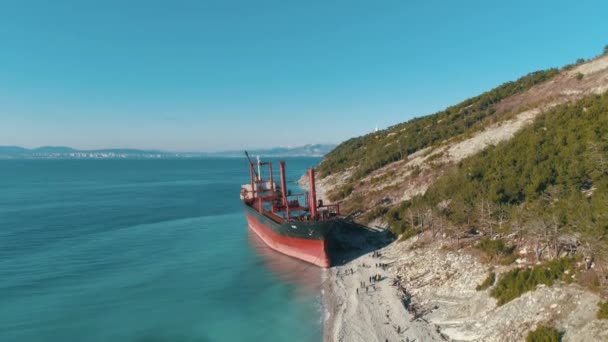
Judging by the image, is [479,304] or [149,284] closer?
[479,304]

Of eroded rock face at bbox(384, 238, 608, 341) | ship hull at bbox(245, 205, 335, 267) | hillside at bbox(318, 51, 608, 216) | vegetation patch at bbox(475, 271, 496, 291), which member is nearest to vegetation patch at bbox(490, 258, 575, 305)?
eroded rock face at bbox(384, 238, 608, 341)

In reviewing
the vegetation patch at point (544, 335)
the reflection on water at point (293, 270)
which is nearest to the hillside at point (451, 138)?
the reflection on water at point (293, 270)

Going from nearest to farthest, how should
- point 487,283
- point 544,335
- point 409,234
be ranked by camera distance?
1. point 544,335
2. point 487,283
3. point 409,234

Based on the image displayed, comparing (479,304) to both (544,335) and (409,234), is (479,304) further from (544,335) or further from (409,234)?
(409,234)

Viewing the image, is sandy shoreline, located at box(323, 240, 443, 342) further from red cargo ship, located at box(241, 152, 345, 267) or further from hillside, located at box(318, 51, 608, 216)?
hillside, located at box(318, 51, 608, 216)

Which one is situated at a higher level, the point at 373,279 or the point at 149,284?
the point at 373,279

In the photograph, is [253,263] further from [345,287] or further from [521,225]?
[521,225]

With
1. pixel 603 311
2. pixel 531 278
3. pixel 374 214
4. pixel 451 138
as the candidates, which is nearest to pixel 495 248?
pixel 531 278
